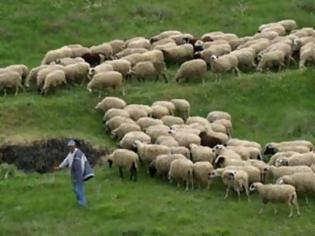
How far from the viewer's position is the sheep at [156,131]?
2520 cm

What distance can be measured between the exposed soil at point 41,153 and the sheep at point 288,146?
15.0 feet

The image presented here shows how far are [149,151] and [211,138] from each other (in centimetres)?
215

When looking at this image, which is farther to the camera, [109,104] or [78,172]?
[109,104]

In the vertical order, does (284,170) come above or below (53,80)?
below

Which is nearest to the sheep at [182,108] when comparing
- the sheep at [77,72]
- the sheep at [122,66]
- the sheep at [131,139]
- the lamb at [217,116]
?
the lamb at [217,116]

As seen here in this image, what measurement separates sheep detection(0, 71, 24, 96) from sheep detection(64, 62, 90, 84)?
1586 mm

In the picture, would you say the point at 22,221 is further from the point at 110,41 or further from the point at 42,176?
the point at 110,41

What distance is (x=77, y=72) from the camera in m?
29.3

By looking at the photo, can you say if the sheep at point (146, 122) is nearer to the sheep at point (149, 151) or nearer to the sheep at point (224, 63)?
the sheep at point (149, 151)

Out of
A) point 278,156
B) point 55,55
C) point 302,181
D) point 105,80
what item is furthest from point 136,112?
point 302,181

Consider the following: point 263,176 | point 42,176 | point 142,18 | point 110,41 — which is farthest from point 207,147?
point 142,18

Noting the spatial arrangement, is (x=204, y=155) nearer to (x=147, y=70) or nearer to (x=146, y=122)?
(x=146, y=122)

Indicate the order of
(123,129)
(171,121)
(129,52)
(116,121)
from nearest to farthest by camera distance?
(123,129) < (116,121) < (171,121) < (129,52)

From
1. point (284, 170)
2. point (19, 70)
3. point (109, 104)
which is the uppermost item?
point (19, 70)
